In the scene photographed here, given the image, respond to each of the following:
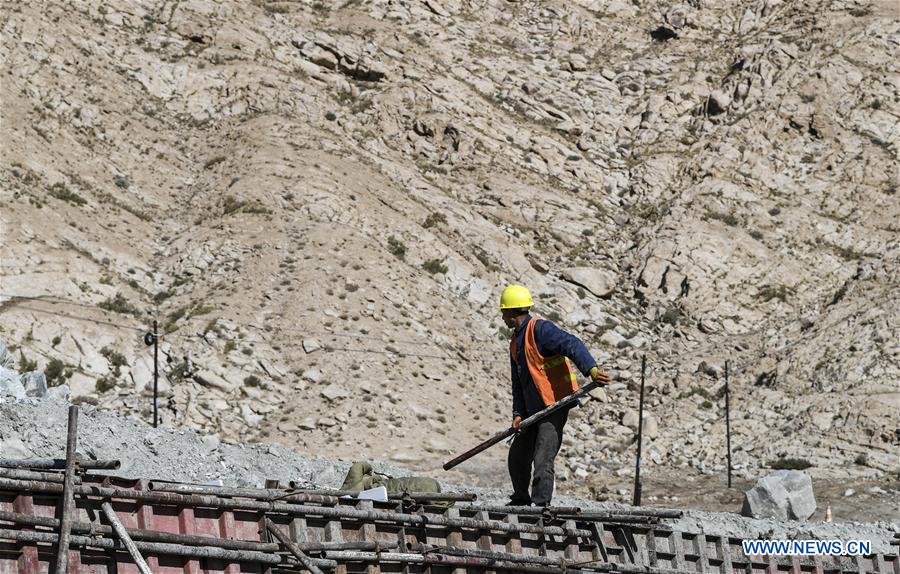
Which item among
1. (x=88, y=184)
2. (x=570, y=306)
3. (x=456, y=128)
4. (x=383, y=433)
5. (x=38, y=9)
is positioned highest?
(x=38, y=9)

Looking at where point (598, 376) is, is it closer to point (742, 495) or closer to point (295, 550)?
point (295, 550)

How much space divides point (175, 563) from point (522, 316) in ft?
15.4

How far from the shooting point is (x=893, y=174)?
51250 mm

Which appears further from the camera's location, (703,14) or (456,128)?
(703,14)

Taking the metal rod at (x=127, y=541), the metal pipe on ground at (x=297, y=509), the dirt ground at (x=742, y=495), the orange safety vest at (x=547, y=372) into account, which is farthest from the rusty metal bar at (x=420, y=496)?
the dirt ground at (x=742, y=495)

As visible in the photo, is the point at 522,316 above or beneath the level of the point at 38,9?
beneath

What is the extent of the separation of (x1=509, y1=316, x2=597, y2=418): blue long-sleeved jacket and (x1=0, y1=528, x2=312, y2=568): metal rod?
3.25 m

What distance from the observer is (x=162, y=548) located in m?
9.38

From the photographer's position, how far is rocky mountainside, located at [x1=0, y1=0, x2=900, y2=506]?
3709 cm

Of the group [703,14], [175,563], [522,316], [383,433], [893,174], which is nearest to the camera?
[175,563]

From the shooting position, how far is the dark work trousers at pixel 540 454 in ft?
41.0

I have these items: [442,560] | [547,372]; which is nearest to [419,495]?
[442,560]

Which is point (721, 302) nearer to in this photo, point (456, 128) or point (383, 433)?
point (456, 128)

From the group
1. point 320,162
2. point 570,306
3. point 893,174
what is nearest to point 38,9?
point 320,162
